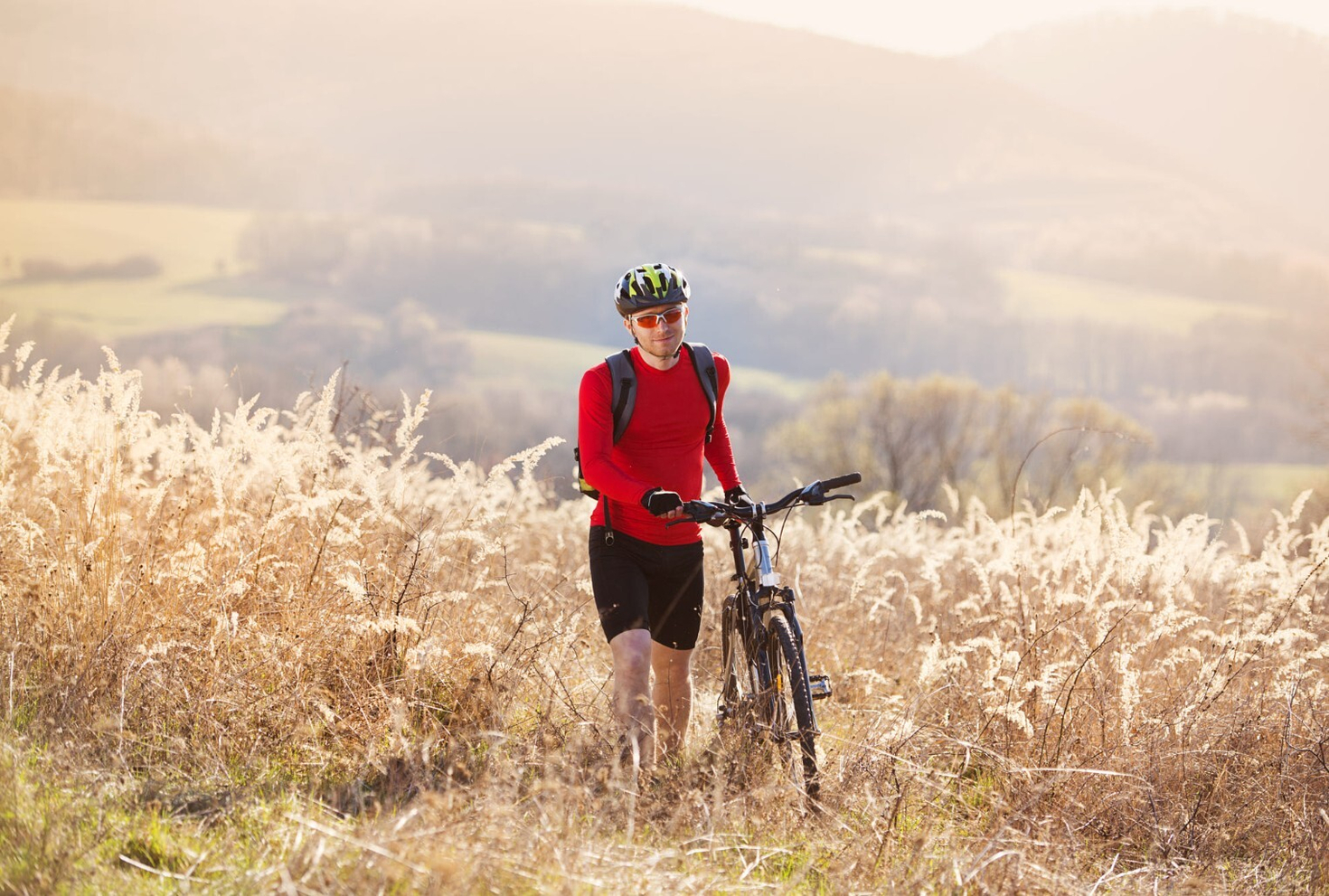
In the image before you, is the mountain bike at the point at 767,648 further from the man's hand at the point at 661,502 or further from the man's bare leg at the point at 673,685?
the man's bare leg at the point at 673,685

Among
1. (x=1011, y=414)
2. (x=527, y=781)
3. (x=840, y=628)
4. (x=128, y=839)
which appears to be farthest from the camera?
(x=1011, y=414)

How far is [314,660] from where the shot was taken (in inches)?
230

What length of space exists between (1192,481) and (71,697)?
59701mm

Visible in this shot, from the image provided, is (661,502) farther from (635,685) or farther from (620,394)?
(635,685)

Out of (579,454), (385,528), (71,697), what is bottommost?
(71,697)

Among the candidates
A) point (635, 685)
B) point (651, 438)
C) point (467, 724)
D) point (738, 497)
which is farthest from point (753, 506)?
point (467, 724)

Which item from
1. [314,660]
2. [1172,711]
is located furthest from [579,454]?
[1172,711]

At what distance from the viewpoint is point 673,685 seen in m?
5.62

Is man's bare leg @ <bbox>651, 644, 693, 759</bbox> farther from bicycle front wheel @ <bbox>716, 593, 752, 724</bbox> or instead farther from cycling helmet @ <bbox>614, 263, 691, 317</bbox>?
cycling helmet @ <bbox>614, 263, 691, 317</bbox>

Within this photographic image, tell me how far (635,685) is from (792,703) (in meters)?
0.67

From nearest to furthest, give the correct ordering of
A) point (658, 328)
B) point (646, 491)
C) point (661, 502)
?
1. point (661, 502)
2. point (646, 491)
3. point (658, 328)

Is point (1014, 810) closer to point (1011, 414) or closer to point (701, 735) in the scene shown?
point (701, 735)

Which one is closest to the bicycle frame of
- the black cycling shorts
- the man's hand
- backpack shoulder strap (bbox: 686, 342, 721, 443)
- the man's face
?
the black cycling shorts

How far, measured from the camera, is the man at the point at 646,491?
4.97 metres
